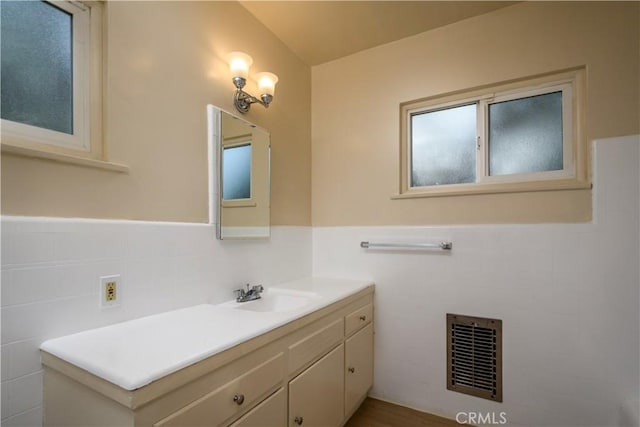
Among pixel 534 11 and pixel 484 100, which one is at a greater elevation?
pixel 534 11

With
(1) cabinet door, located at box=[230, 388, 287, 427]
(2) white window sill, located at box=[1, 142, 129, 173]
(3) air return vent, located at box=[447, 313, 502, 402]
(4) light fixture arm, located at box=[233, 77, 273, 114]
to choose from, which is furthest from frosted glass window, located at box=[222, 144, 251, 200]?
(3) air return vent, located at box=[447, 313, 502, 402]

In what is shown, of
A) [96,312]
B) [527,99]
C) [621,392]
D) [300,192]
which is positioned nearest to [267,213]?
[300,192]

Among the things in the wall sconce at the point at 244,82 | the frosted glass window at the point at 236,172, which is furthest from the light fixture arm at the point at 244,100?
the frosted glass window at the point at 236,172

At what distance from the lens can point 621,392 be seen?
1.58 meters

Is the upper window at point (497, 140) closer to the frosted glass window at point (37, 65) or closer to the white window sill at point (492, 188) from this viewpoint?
the white window sill at point (492, 188)

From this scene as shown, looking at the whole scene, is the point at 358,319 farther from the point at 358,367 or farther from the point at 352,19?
the point at 352,19

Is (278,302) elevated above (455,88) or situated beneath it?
situated beneath

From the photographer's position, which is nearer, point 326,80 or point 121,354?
point 121,354

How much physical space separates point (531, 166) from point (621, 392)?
50.7 inches

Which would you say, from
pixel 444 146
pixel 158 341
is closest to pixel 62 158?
pixel 158 341

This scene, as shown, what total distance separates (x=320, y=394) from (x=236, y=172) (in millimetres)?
1269

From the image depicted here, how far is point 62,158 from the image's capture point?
41.5 inches

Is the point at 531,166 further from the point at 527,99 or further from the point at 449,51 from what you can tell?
the point at 449,51

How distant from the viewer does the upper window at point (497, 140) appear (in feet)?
5.86
